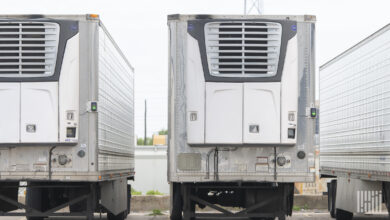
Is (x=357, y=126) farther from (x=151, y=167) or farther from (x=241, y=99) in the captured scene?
(x=151, y=167)

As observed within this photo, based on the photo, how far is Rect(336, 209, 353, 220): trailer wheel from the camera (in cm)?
1600

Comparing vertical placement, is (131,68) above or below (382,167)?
above

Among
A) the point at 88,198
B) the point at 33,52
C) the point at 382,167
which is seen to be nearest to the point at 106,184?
the point at 88,198

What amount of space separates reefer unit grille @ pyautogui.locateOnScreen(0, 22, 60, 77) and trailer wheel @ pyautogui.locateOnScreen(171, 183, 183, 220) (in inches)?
116

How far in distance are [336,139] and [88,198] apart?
6864 millimetres

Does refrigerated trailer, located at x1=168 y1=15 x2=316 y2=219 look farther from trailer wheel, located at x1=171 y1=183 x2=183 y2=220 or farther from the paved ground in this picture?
the paved ground

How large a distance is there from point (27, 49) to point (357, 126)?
708 cm

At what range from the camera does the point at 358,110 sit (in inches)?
570

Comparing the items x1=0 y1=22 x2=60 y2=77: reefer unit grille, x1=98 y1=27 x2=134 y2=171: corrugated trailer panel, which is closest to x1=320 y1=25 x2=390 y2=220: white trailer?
x1=98 y1=27 x2=134 y2=171: corrugated trailer panel

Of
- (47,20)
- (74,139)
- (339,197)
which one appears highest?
(47,20)

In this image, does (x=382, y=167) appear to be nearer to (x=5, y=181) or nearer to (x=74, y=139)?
(x=74, y=139)

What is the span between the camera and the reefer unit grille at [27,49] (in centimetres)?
1144

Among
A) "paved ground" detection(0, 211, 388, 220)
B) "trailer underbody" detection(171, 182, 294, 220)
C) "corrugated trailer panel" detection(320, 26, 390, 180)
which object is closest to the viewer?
"trailer underbody" detection(171, 182, 294, 220)

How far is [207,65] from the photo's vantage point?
445 inches
